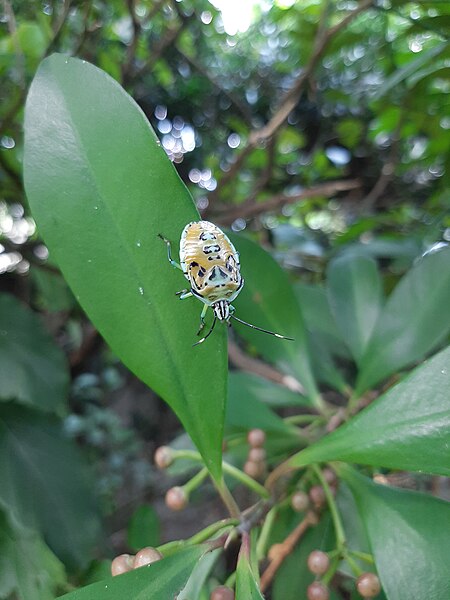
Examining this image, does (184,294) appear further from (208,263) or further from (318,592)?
(318,592)

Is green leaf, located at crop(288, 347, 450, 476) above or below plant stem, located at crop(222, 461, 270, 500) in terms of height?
above

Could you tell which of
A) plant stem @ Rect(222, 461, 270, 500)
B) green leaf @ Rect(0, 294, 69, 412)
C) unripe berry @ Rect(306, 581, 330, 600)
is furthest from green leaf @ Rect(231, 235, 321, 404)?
green leaf @ Rect(0, 294, 69, 412)

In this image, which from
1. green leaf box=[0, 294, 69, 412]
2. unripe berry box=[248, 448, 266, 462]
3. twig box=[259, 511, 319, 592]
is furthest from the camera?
green leaf box=[0, 294, 69, 412]

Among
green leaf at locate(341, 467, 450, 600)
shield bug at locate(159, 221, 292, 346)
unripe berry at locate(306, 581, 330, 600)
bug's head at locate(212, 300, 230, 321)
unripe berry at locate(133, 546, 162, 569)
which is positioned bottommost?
unripe berry at locate(306, 581, 330, 600)

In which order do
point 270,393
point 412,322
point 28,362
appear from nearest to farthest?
point 412,322, point 270,393, point 28,362

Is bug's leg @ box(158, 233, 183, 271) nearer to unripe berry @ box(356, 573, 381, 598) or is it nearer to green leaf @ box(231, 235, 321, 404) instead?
green leaf @ box(231, 235, 321, 404)

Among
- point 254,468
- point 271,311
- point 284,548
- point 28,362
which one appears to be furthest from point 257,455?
point 28,362

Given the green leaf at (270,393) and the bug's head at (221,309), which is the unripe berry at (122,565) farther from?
the green leaf at (270,393)

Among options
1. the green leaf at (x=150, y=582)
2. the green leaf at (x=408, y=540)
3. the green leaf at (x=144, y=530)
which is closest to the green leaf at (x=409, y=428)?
the green leaf at (x=408, y=540)
